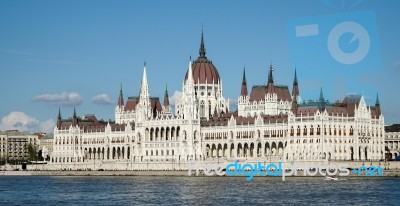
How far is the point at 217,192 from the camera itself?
95.7m

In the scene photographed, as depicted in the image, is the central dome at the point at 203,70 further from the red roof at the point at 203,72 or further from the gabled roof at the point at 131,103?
the gabled roof at the point at 131,103

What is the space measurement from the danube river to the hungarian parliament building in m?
22.2

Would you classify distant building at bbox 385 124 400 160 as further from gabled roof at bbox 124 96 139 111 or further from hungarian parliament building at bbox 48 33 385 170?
gabled roof at bbox 124 96 139 111

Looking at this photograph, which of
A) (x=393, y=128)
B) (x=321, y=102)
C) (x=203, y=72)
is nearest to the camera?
(x=321, y=102)

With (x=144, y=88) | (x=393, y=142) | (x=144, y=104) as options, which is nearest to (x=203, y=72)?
(x=144, y=88)

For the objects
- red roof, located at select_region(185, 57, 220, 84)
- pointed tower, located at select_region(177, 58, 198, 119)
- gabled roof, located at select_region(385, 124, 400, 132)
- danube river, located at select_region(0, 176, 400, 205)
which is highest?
red roof, located at select_region(185, 57, 220, 84)

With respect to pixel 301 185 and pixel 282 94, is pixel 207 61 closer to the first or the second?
pixel 282 94

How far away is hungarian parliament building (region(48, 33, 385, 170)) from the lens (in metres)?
143

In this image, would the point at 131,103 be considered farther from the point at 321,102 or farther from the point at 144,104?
the point at 321,102

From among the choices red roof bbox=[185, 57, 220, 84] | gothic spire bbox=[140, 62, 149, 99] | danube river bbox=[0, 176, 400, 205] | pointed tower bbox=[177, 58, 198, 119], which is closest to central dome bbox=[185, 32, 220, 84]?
red roof bbox=[185, 57, 220, 84]

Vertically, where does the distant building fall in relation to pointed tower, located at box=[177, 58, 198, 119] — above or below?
below

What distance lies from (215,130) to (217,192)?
67.8 meters

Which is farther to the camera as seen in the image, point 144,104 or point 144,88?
point 144,88

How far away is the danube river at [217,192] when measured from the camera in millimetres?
84688
